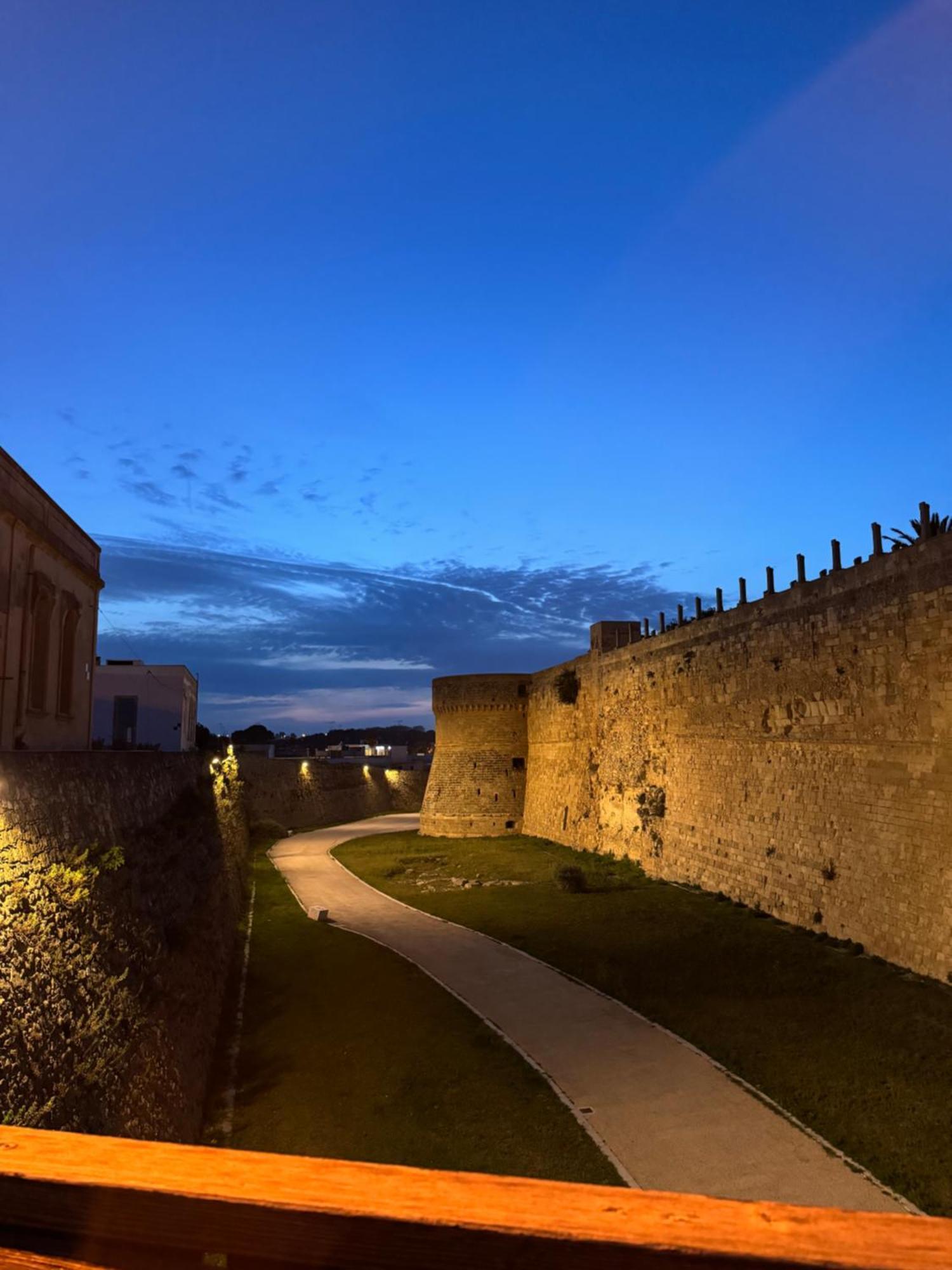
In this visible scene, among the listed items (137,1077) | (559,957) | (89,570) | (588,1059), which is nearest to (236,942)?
(559,957)

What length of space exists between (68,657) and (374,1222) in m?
14.1

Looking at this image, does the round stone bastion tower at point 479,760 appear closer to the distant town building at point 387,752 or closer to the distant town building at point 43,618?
the distant town building at point 43,618

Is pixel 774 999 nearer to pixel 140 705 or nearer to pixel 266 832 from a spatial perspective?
pixel 266 832

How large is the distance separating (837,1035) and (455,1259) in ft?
34.2

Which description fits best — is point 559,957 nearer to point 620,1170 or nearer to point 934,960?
point 934,960

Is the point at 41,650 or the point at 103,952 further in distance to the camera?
the point at 41,650

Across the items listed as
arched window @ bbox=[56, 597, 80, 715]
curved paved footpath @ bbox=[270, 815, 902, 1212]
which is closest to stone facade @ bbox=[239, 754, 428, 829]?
arched window @ bbox=[56, 597, 80, 715]

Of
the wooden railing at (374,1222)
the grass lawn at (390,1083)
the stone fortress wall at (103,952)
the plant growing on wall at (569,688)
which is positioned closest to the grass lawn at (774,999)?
the grass lawn at (390,1083)

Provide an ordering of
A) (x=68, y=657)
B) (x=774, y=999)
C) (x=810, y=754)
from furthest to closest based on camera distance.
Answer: (x=810, y=754)
(x=68, y=657)
(x=774, y=999)

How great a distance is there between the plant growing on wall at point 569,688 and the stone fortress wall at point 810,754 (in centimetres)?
356

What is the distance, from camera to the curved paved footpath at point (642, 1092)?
6.78 meters

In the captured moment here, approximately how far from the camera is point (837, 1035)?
382 inches

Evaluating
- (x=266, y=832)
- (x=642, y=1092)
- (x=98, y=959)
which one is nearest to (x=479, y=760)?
(x=266, y=832)

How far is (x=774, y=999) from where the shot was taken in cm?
1114
